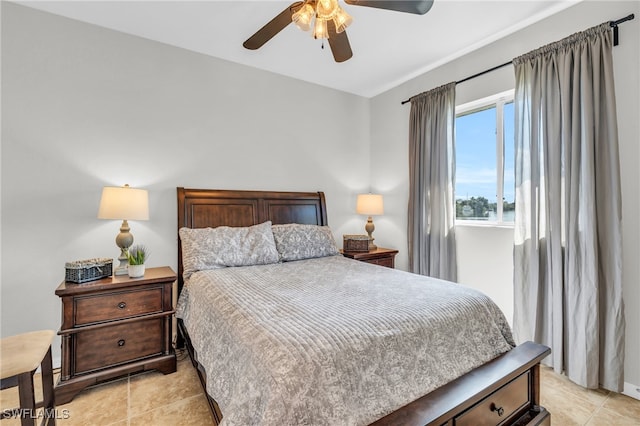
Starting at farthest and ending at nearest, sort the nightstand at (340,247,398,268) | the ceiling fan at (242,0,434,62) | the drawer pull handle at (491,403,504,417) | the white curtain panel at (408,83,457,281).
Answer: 1. the nightstand at (340,247,398,268)
2. the white curtain panel at (408,83,457,281)
3. the ceiling fan at (242,0,434,62)
4. the drawer pull handle at (491,403,504,417)

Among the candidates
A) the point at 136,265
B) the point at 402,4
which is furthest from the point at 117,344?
the point at 402,4

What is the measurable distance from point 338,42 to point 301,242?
1712 millimetres

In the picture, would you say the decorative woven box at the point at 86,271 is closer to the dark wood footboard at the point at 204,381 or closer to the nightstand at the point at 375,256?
the dark wood footboard at the point at 204,381

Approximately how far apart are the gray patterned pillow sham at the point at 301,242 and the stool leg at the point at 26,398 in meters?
1.78

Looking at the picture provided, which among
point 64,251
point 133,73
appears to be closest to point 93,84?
point 133,73

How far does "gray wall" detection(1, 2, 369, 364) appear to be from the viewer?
227 centimetres

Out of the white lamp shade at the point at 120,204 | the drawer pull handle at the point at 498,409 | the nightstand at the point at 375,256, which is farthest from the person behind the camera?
the nightstand at the point at 375,256

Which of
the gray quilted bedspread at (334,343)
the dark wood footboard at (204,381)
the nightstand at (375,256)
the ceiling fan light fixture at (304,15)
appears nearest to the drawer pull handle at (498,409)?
the gray quilted bedspread at (334,343)

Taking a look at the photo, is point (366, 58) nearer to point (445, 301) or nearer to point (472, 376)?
point (445, 301)

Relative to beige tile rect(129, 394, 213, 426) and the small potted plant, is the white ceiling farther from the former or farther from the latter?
beige tile rect(129, 394, 213, 426)

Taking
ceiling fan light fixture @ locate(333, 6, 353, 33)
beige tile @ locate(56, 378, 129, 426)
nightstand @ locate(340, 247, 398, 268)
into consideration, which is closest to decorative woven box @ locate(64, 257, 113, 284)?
beige tile @ locate(56, 378, 129, 426)

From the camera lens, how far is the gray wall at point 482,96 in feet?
6.48

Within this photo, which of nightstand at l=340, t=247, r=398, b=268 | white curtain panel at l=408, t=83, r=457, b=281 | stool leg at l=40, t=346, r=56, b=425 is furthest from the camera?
nightstand at l=340, t=247, r=398, b=268

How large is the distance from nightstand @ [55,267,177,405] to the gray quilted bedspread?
0.47 metres
